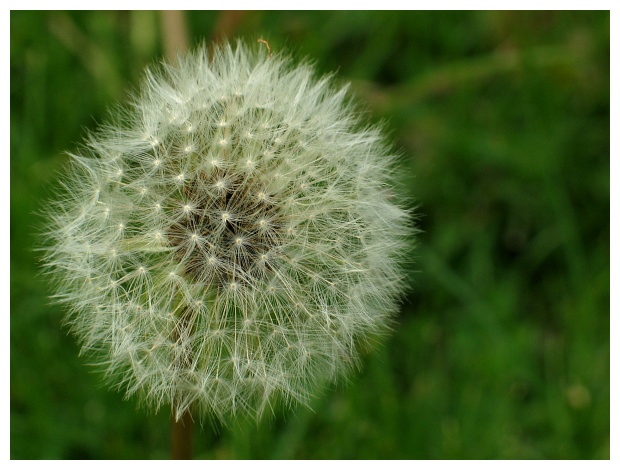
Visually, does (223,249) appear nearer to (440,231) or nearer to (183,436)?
(183,436)

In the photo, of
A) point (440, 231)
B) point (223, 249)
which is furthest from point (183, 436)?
point (440, 231)

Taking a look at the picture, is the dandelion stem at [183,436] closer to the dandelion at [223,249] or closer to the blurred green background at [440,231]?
the dandelion at [223,249]

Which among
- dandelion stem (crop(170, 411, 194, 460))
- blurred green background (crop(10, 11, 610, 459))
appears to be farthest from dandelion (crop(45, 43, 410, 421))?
blurred green background (crop(10, 11, 610, 459))

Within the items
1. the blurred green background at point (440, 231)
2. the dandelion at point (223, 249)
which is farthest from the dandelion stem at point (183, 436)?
the blurred green background at point (440, 231)

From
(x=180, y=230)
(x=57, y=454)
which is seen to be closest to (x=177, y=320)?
(x=180, y=230)

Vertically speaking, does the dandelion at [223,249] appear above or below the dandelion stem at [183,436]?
above
